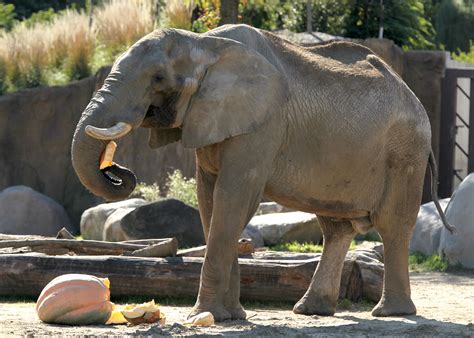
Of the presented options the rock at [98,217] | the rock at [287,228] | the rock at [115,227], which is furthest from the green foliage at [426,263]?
the rock at [98,217]

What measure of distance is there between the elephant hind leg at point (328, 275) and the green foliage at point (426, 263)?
418 centimetres

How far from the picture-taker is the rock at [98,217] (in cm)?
1688

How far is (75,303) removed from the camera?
29.7 ft

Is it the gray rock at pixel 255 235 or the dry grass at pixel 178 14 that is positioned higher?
the dry grass at pixel 178 14

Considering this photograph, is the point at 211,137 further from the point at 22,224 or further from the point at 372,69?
the point at 22,224

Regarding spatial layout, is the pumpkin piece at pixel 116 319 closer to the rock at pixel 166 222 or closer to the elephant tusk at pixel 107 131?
the elephant tusk at pixel 107 131

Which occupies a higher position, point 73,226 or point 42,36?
point 42,36

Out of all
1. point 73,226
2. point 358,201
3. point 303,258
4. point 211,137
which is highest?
point 211,137

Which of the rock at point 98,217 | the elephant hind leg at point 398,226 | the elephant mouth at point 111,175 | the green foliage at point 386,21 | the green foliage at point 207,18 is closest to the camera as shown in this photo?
the elephant mouth at point 111,175

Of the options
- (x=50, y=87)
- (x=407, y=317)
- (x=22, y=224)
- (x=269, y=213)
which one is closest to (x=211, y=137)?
(x=407, y=317)

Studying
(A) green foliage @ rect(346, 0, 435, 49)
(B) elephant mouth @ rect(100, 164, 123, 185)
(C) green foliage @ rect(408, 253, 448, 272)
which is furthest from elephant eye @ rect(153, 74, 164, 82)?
(A) green foliage @ rect(346, 0, 435, 49)

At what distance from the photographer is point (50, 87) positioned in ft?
67.3

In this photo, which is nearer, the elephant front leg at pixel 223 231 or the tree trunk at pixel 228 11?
the elephant front leg at pixel 223 231

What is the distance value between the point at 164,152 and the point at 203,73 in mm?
10134
